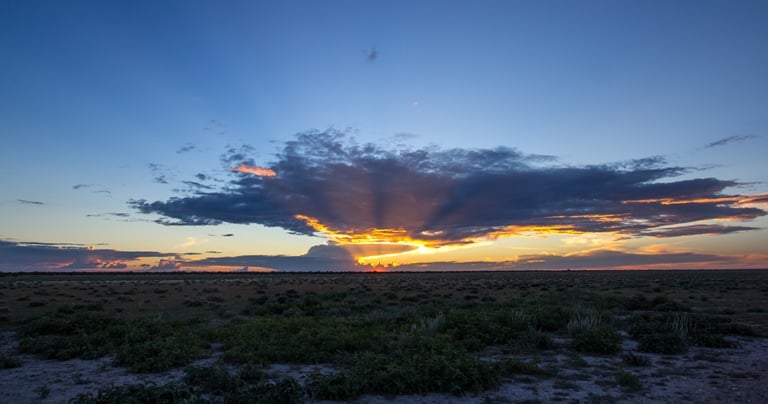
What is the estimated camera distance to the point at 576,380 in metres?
9.89

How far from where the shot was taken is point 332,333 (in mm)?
14289

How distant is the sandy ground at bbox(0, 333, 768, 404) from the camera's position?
8664 millimetres

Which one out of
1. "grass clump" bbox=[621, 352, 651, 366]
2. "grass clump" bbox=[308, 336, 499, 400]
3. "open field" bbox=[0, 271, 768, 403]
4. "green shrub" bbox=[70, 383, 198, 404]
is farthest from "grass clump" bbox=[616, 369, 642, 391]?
"green shrub" bbox=[70, 383, 198, 404]

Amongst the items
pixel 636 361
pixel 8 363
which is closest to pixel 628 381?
pixel 636 361

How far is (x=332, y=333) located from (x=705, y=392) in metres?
9.63

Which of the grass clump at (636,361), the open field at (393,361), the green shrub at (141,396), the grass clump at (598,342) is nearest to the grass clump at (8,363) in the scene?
the open field at (393,361)

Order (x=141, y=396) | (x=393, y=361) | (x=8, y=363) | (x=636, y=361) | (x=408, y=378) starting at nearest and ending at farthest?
1. (x=141, y=396)
2. (x=408, y=378)
3. (x=393, y=361)
4. (x=636, y=361)
5. (x=8, y=363)

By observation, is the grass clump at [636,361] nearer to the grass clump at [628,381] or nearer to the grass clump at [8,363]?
the grass clump at [628,381]

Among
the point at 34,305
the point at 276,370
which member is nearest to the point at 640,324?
the point at 276,370

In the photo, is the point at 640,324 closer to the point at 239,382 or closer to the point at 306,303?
the point at 239,382

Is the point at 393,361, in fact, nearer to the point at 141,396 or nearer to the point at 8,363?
the point at 141,396

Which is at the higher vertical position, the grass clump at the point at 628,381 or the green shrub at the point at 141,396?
the green shrub at the point at 141,396

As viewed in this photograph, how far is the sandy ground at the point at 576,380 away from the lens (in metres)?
8.66

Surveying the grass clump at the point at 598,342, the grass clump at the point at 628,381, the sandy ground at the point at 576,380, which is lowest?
the sandy ground at the point at 576,380
